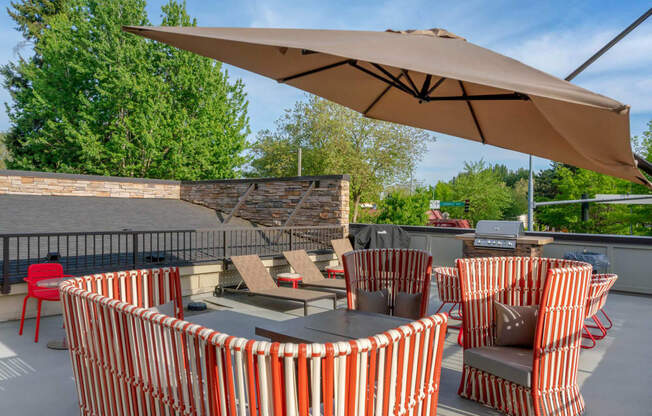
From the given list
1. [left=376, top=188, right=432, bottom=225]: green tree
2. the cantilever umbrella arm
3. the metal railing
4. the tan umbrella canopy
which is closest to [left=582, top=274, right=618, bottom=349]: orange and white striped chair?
the tan umbrella canopy

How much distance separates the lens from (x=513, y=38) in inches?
799

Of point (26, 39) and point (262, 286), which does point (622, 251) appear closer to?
point (262, 286)

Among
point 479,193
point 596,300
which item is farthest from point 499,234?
point 479,193

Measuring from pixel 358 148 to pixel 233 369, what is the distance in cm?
2608

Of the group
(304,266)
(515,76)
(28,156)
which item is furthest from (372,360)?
→ (28,156)

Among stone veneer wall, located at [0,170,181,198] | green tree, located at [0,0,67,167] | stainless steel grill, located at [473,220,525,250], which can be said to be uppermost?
green tree, located at [0,0,67,167]

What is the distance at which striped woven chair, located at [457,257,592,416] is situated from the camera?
298cm

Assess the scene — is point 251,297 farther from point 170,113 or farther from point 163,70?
point 163,70

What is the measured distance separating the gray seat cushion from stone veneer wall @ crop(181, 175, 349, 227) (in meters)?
6.94

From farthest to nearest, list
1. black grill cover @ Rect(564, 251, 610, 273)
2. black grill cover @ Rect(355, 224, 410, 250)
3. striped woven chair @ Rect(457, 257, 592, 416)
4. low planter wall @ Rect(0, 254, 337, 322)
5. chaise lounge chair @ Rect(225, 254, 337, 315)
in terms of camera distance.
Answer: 1. black grill cover @ Rect(355, 224, 410, 250)
2. black grill cover @ Rect(564, 251, 610, 273)
3. chaise lounge chair @ Rect(225, 254, 337, 315)
4. low planter wall @ Rect(0, 254, 337, 322)
5. striped woven chair @ Rect(457, 257, 592, 416)

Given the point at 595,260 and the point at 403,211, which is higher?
the point at 403,211

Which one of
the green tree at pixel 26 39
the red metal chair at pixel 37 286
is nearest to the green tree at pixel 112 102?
the green tree at pixel 26 39

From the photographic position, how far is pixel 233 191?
12.6m

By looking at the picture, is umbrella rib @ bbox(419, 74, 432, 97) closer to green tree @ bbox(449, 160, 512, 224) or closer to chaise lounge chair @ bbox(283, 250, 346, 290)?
chaise lounge chair @ bbox(283, 250, 346, 290)
